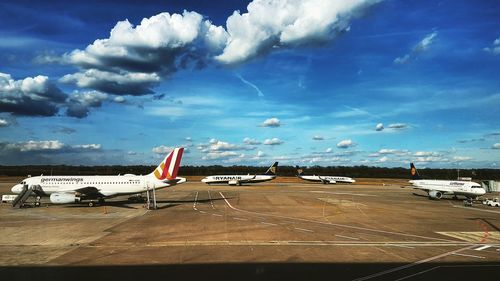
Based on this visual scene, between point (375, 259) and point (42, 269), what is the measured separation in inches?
706

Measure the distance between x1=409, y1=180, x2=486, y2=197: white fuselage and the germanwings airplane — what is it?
5018 centimetres

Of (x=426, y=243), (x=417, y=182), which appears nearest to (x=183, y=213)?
(x=426, y=243)

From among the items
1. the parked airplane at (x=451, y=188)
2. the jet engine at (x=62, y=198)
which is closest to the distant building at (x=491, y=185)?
the parked airplane at (x=451, y=188)

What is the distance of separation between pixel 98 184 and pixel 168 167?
9.68 metres

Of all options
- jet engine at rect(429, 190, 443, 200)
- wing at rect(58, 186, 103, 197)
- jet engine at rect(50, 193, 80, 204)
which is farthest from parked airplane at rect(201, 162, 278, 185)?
jet engine at rect(50, 193, 80, 204)

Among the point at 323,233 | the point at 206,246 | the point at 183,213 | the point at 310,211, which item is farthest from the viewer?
the point at 310,211

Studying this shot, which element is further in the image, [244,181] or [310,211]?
[244,181]

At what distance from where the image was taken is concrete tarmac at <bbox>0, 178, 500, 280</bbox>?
1877 centimetres

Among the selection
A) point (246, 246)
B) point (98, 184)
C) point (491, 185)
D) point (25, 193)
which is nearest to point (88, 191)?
point (98, 184)

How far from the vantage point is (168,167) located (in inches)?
2100

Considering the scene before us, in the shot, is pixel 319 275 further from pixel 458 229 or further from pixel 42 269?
pixel 458 229

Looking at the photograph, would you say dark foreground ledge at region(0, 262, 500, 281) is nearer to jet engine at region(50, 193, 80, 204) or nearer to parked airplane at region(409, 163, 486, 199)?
jet engine at region(50, 193, 80, 204)

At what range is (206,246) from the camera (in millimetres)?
24922

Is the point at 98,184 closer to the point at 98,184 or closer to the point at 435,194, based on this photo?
the point at 98,184
